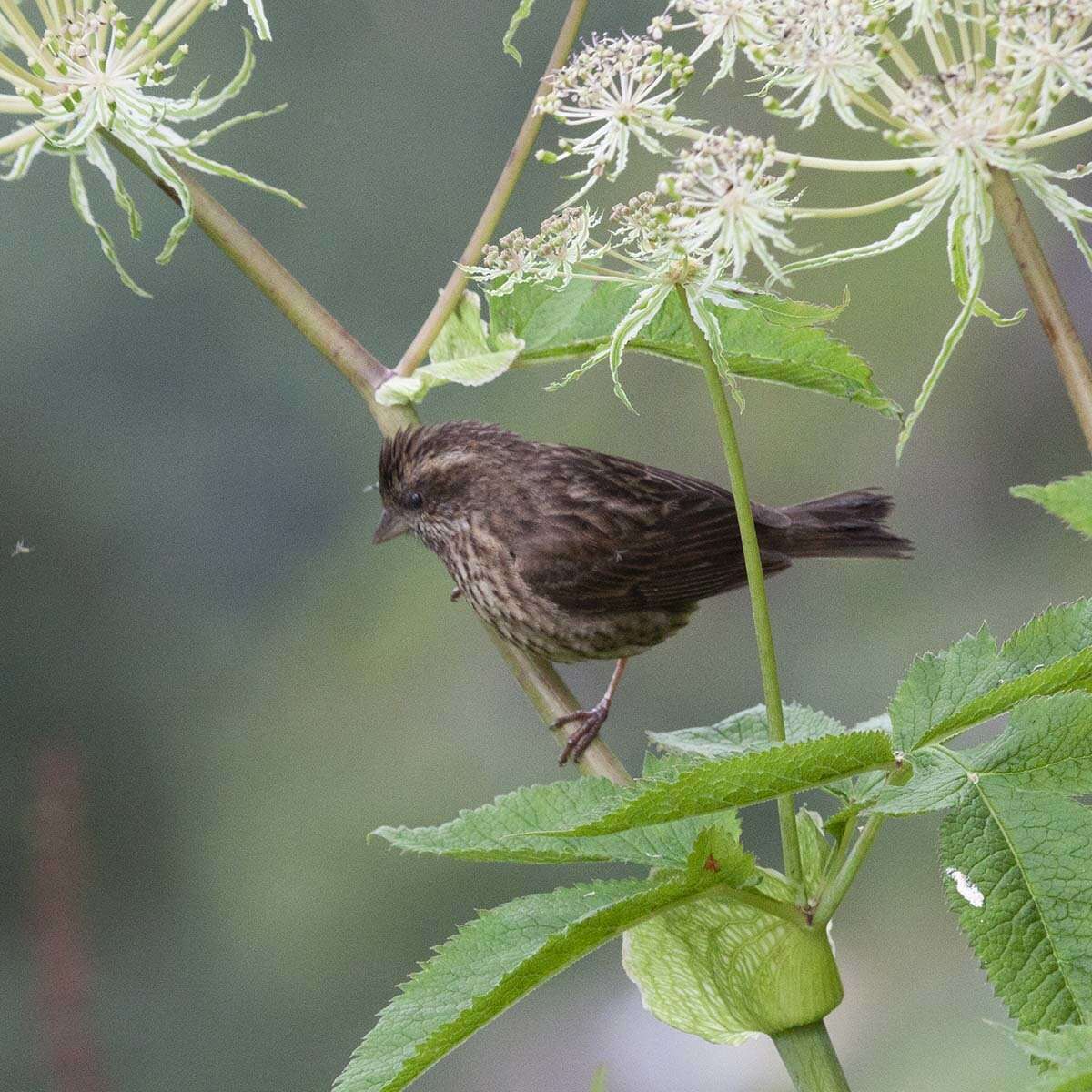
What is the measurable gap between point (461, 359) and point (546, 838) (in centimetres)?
55

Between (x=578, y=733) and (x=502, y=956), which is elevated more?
(x=578, y=733)

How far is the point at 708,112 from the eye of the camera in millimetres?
3525

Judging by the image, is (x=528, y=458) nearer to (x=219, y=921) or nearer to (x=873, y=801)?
(x=873, y=801)

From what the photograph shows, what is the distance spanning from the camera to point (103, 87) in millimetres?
1075

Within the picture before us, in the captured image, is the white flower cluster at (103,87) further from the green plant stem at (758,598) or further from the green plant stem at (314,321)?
the green plant stem at (758,598)

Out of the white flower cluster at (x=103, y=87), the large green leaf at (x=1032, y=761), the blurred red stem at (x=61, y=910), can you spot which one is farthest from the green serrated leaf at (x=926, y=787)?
the blurred red stem at (x=61, y=910)

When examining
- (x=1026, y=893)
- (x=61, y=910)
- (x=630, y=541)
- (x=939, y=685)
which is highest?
(x=61, y=910)

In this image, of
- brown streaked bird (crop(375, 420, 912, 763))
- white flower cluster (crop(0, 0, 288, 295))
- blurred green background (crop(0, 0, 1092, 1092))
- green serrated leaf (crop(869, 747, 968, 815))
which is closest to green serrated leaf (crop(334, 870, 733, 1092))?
green serrated leaf (crop(869, 747, 968, 815))

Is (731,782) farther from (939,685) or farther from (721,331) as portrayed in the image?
(721,331)

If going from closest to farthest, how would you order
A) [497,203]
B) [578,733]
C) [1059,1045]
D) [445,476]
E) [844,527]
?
[1059,1045]
[497,203]
[578,733]
[844,527]
[445,476]

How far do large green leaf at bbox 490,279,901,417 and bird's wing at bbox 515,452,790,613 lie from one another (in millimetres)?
809

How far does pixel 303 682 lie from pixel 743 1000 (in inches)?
124

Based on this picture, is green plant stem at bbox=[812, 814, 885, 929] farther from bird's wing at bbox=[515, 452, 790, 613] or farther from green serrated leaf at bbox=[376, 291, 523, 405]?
bird's wing at bbox=[515, 452, 790, 613]

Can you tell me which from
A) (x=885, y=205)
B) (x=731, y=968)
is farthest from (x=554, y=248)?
(x=731, y=968)
